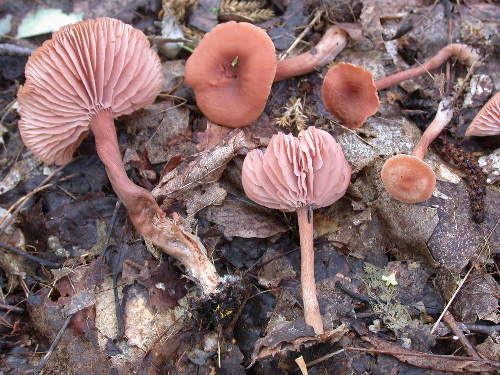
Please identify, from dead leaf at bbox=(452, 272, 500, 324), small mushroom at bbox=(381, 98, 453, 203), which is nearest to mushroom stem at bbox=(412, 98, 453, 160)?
small mushroom at bbox=(381, 98, 453, 203)

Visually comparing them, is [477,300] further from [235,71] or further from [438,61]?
[235,71]

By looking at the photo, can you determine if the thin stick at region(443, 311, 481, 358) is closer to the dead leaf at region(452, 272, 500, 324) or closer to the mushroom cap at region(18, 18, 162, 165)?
the dead leaf at region(452, 272, 500, 324)

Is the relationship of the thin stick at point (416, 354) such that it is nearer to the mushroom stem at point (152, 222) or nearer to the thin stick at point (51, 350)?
the mushroom stem at point (152, 222)

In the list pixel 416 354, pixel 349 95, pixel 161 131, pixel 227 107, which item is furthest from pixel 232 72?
pixel 416 354

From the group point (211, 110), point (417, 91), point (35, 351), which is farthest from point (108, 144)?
point (417, 91)

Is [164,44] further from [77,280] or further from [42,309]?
[42,309]

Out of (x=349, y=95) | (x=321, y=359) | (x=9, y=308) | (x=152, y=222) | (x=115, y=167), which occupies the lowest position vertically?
(x=9, y=308)

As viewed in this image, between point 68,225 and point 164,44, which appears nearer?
point 68,225

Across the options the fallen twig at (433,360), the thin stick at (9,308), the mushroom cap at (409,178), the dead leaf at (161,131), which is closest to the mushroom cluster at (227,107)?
the mushroom cap at (409,178)
